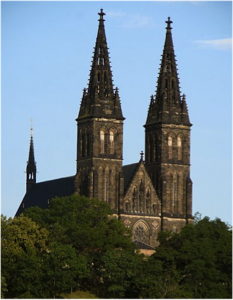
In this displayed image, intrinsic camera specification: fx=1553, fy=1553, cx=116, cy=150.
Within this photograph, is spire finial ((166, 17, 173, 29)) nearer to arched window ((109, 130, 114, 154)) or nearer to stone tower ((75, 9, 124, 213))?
stone tower ((75, 9, 124, 213))

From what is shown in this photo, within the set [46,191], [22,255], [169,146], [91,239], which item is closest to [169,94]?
[169,146]

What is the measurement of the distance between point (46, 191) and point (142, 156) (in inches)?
737

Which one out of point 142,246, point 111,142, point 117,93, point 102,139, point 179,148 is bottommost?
point 142,246

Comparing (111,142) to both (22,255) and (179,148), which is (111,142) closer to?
(179,148)

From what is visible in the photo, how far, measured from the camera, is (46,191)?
171 m

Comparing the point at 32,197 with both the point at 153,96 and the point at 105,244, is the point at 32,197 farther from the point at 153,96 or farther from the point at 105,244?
the point at 105,244

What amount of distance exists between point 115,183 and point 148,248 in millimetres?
7298

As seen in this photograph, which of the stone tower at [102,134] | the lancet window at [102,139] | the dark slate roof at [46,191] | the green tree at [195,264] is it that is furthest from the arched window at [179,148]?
the green tree at [195,264]

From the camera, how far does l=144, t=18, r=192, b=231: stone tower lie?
513 feet

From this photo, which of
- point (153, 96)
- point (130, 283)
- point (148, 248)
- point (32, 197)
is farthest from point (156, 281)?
point (32, 197)

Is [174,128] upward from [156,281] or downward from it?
upward

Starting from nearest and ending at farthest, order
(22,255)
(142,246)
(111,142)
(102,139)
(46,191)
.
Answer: (22,255)
(142,246)
(102,139)
(111,142)
(46,191)

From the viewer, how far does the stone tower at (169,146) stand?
156500 millimetres

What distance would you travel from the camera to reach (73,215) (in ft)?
464
